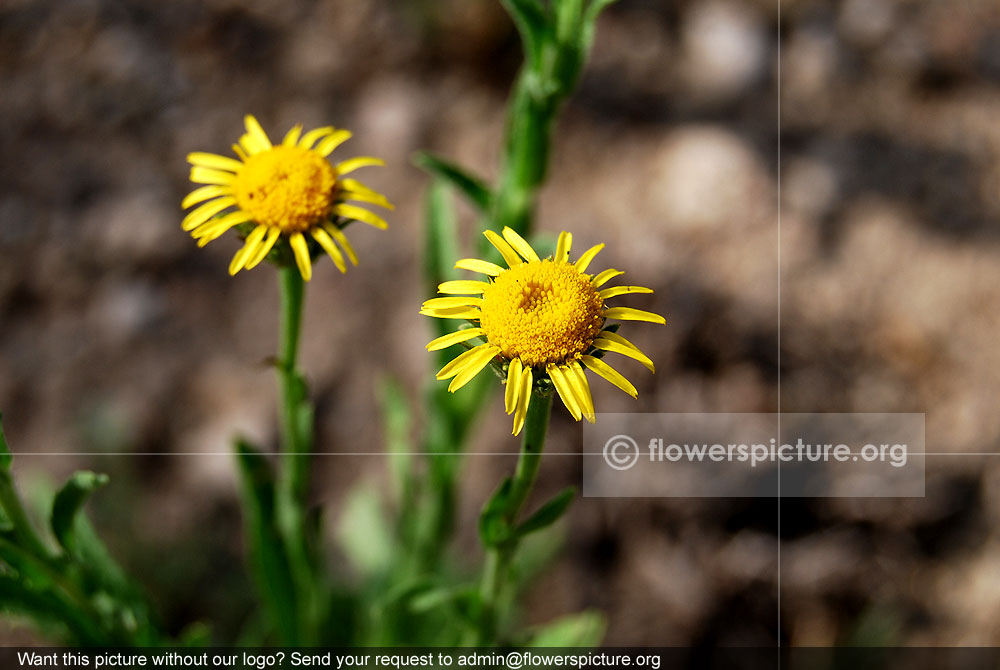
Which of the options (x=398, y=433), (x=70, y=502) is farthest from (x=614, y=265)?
(x=70, y=502)

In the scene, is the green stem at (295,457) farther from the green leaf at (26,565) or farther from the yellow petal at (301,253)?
the green leaf at (26,565)

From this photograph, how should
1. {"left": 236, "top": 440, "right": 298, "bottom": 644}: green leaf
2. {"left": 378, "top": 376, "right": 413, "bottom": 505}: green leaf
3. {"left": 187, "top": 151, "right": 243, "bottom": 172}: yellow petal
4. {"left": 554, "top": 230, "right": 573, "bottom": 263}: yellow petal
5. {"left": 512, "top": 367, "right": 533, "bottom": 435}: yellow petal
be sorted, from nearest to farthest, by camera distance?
{"left": 512, "top": 367, "right": 533, "bottom": 435}: yellow petal
{"left": 554, "top": 230, "right": 573, "bottom": 263}: yellow petal
{"left": 187, "top": 151, "right": 243, "bottom": 172}: yellow petal
{"left": 236, "top": 440, "right": 298, "bottom": 644}: green leaf
{"left": 378, "top": 376, "right": 413, "bottom": 505}: green leaf

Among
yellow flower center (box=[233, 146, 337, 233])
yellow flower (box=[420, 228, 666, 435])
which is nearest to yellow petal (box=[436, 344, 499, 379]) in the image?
yellow flower (box=[420, 228, 666, 435])

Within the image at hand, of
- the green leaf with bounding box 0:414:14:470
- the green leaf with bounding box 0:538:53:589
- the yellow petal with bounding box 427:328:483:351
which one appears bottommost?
the green leaf with bounding box 0:538:53:589

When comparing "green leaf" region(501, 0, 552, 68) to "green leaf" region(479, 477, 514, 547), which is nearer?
"green leaf" region(479, 477, 514, 547)

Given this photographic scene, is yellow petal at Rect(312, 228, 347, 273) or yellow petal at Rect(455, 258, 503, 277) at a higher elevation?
yellow petal at Rect(312, 228, 347, 273)

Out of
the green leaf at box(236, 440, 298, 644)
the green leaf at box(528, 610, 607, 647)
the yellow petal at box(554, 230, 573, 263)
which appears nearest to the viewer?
the yellow petal at box(554, 230, 573, 263)

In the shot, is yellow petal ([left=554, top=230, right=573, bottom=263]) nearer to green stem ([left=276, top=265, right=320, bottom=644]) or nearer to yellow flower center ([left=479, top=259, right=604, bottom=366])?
yellow flower center ([left=479, top=259, right=604, bottom=366])
